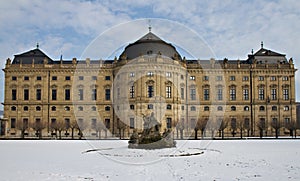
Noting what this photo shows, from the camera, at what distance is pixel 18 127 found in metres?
46.7

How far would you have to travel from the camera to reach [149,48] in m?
46.3

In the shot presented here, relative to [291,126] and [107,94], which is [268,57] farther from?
[107,94]

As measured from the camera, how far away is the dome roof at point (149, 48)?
46.4m

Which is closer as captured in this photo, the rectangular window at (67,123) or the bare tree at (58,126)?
the bare tree at (58,126)

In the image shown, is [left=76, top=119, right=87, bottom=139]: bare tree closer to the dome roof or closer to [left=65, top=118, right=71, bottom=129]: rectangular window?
[left=65, top=118, right=71, bottom=129]: rectangular window

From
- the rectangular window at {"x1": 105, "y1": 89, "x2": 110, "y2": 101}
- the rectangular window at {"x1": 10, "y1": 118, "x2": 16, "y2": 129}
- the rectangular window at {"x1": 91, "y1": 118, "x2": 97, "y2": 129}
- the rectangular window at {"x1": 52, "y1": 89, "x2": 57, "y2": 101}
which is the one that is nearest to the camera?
the rectangular window at {"x1": 91, "y1": 118, "x2": 97, "y2": 129}

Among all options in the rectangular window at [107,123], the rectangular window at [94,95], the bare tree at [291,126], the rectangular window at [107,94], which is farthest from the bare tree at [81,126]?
the bare tree at [291,126]

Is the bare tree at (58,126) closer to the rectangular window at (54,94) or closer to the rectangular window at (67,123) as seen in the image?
the rectangular window at (67,123)

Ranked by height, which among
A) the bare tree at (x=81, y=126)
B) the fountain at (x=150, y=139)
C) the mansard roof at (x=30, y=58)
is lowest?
the bare tree at (x=81, y=126)

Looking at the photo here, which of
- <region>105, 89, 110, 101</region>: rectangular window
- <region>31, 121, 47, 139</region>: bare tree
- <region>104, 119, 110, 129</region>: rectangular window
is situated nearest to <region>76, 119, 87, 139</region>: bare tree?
<region>104, 119, 110, 129</region>: rectangular window

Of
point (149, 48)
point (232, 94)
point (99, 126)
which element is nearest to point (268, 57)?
point (232, 94)

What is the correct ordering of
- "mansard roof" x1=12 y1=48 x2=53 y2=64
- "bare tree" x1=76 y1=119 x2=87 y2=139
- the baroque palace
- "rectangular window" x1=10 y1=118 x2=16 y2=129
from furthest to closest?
"mansard roof" x1=12 y1=48 x2=53 y2=64 → "rectangular window" x1=10 y1=118 x2=16 y2=129 → the baroque palace → "bare tree" x1=76 y1=119 x2=87 y2=139

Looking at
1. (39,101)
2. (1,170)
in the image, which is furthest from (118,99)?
(1,170)

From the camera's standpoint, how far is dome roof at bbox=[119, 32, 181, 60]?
46.4 m
